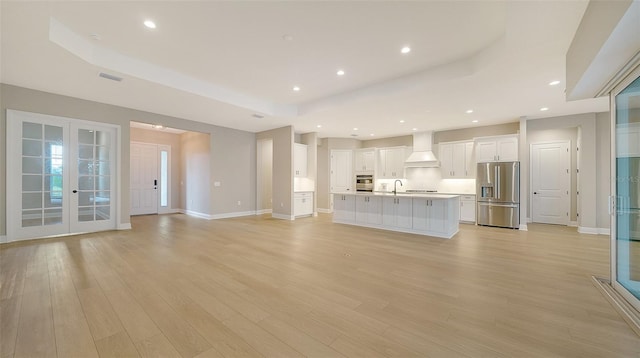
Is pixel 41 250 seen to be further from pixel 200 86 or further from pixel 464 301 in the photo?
pixel 464 301

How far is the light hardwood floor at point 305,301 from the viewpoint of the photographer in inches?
70.7

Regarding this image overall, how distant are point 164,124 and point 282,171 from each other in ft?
11.4

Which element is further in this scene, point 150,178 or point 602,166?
point 150,178

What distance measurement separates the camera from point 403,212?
5.86m

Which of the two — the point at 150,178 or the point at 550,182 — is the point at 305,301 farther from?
the point at 150,178

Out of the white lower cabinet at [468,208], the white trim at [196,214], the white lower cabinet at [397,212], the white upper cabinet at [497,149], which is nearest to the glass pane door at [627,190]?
the white lower cabinet at [397,212]

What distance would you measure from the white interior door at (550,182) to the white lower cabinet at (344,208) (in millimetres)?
5391

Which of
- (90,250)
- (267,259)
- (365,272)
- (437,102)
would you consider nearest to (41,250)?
(90,250)

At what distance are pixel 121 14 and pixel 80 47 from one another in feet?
3.88

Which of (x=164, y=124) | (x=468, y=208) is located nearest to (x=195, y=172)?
(x=164, y=124)

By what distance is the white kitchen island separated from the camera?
17.5 feet

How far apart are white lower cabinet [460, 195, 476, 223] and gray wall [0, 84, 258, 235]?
6.84 meters

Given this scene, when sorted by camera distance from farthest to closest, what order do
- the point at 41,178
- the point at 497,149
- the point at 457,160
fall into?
the point at 457,160 < the point at 497,149 < the point at 41,178

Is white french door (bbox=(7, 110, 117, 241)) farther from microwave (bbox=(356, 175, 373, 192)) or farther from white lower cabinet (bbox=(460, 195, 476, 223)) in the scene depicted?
white lower cabinet (bbox=(460, 195, 476, 223))
